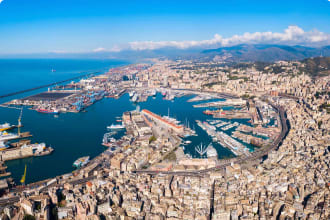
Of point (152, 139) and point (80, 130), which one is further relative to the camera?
point (80, 130)

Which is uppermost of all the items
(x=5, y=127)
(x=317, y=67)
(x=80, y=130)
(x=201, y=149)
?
(x=317, y=67)

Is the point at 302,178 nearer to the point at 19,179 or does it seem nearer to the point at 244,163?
the point at 244,163

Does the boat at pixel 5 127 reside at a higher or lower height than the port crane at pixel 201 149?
higher

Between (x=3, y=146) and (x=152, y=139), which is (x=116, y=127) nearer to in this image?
(x=152, y=139)

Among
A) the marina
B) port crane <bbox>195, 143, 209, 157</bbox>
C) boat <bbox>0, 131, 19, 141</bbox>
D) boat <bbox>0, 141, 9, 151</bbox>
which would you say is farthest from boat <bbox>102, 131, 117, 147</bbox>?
boat <bbox>0, 131, 19, 141</bbox>

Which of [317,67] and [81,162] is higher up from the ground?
[317,67]

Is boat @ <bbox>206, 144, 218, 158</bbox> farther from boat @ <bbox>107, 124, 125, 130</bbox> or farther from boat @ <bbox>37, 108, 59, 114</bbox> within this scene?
boat @ <bbox>37, 108, 59, 114</bbox>

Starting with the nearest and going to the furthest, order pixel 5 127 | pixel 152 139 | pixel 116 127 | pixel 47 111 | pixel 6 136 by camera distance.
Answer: pixel 152 139 → pixel 6 136 → pixel 5 127 → pixel 116 127 → pixel 47 111

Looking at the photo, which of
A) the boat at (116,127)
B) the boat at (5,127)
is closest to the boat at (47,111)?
the boat at (5,127)

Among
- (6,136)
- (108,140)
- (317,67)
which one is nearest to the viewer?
(108,140)

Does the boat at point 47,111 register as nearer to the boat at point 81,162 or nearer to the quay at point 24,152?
the quay at point 24,152

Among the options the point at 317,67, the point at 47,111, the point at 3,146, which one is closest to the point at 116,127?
the point at 3,146
